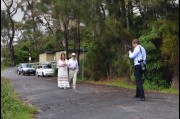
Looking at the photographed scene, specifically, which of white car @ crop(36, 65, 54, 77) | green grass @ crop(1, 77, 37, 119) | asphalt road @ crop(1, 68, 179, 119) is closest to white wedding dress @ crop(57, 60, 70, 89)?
asphalt road @ crop(1, 68, 179, 119)

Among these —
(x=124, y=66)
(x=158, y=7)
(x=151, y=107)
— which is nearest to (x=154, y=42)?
(x=158, y=7)

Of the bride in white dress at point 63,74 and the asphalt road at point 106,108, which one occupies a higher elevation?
the bride in white dress at point 63,74

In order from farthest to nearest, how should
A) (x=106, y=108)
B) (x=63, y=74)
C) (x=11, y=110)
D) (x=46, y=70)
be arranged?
(x=46, y=70) < (x=63, y=74) < (x=106, y=108) < (x=11, y=110)

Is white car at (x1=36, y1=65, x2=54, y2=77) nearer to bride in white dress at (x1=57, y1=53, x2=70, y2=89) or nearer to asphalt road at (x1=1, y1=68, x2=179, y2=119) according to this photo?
bride in white dress at (x1=57, y1=53, x2=70, y2=89)

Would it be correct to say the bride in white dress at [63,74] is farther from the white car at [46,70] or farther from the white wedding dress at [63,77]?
the white car at [46,70]

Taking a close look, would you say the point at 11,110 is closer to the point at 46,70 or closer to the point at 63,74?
the point at 63,74

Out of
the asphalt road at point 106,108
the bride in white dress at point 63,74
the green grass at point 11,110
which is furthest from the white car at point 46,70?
the green grass at point 11,110

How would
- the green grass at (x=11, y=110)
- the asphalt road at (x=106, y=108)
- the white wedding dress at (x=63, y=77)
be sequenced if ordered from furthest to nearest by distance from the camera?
the white wedding dress at (x=63, y=77), the asphalt road at (x=106, y=108), the green grass at (x=11, y=110)

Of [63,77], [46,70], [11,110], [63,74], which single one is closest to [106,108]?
[11,110]

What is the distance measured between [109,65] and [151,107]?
15701 mm

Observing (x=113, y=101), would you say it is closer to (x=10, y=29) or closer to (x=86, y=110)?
(x=86, y=110)

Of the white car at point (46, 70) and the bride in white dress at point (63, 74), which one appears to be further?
the white car at point (46, 70)

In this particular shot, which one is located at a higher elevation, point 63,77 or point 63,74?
A: point 63,74

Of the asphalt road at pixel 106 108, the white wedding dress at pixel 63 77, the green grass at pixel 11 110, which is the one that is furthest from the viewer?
the white wedding dress at pixel 63 77
